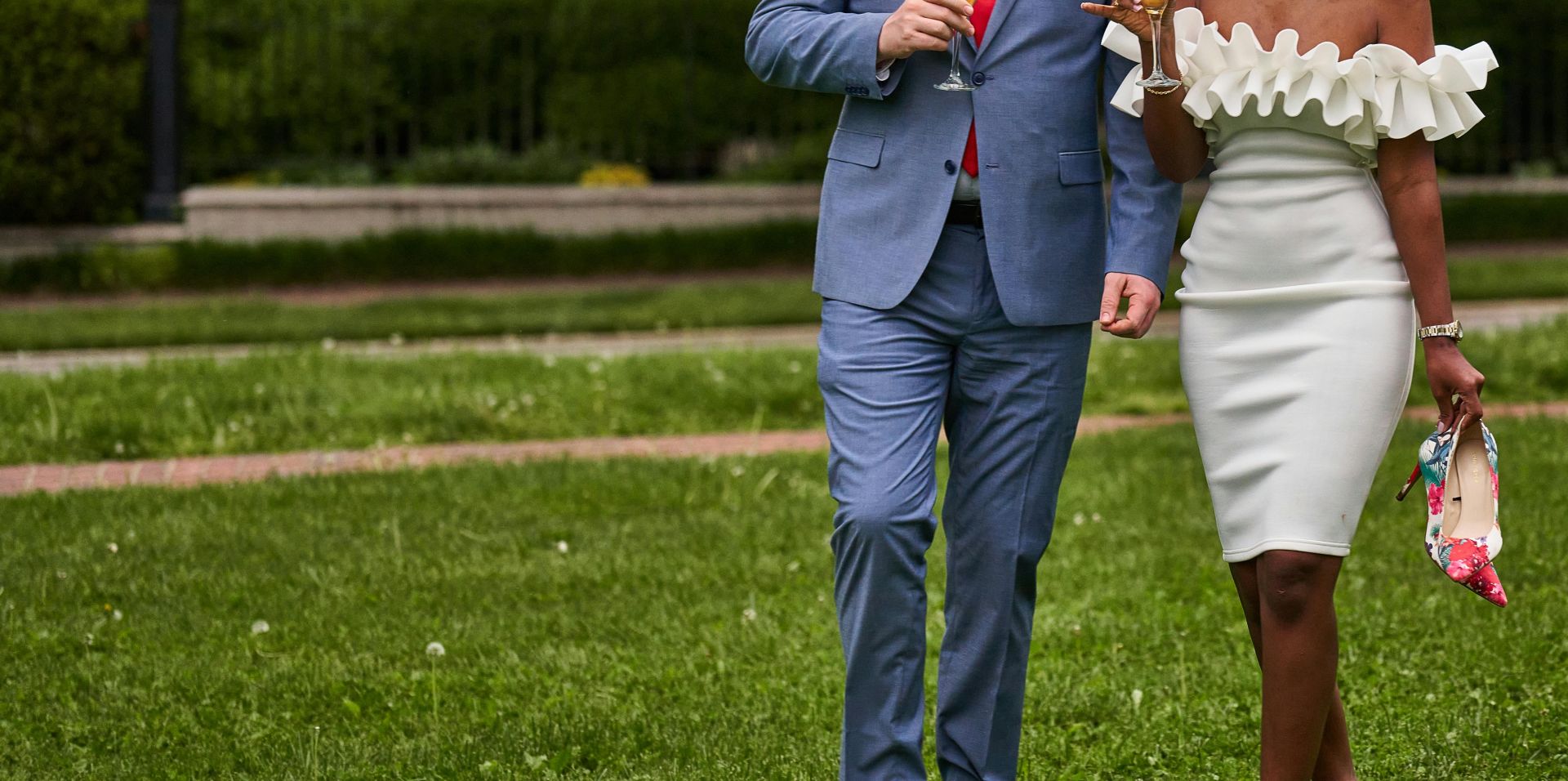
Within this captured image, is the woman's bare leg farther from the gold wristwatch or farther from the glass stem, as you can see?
the glass stem

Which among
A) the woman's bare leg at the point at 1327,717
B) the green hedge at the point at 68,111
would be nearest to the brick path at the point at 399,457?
the woman's bare leg at the point at 1327,717

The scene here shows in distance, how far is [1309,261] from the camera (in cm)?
301

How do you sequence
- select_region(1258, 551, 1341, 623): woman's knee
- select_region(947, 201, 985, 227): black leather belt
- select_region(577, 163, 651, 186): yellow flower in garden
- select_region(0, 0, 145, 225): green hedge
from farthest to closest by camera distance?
select_region(577, 163, 651, 186): yellow flower in garden → select_region(0, 0, 145, 225): green hedge → select_region(947, 201, 985, 227): black leather belt → select_region(1258, 551, 1341, 623): woman's knee

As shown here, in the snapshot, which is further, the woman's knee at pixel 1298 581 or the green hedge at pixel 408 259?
the green hedge at pixel 408 259

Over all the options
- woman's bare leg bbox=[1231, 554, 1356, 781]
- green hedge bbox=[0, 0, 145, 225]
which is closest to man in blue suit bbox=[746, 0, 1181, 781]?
woman's bare leg bbox=[1231, 554, 1356, 781]

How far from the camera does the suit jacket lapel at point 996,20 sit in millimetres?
3186

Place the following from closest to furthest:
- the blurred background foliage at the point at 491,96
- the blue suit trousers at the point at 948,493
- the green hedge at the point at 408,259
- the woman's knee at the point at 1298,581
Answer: the woman's knee at the point at 1298,581
the blue suit trousers at the point at 948,493
the green hedge at the point at 408,259
the blurred background foliage at the point at 491,96

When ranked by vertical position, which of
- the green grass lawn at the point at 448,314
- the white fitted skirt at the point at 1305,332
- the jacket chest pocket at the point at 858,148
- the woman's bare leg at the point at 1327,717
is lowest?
the green grass lawn at the point at 448,314

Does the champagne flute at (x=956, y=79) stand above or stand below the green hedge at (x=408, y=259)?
above

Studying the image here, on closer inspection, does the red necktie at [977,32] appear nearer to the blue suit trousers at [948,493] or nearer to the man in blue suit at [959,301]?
the man in blue suit at [959,301]

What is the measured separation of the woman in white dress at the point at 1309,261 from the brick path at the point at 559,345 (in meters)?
7.03

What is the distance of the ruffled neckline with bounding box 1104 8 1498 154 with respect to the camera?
2.91m

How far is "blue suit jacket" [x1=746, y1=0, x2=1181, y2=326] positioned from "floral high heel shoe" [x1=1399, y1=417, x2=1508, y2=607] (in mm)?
585

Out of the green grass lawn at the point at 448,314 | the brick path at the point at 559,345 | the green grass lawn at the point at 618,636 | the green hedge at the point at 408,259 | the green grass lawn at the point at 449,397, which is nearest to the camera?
the green grass lawn at the point at 618,636
